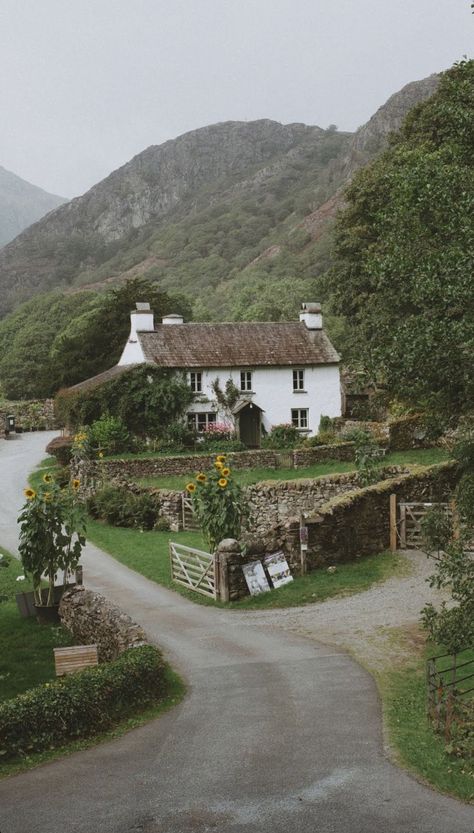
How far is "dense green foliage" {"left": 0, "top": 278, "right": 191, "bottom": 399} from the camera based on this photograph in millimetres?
58938

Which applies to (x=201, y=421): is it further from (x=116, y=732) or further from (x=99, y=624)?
(x=116, y=732)

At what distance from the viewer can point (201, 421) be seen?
150ft

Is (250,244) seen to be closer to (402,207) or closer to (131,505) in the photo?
(131,505)

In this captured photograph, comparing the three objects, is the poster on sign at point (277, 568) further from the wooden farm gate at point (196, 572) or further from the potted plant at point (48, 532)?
the potted plant at point (48, 532)

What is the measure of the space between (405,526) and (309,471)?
12.5m

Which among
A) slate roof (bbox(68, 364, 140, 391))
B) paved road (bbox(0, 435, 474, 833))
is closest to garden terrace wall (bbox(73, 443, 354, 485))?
slate roof (bbox(68, 364, 140, 391))

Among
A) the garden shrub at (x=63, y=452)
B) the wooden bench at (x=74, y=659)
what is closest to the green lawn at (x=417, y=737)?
the wooden bench at (x=74, y=659)

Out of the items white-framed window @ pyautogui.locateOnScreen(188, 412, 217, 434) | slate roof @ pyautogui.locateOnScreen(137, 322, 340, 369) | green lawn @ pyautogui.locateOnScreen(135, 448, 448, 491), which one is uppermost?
slate roof @ pyautogui.locateOnScreen(137, 322, 340, 369)

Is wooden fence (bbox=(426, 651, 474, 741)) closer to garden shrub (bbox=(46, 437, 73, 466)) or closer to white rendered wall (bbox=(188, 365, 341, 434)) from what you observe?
garden shrub (bbox=(46, 437, 73, 466))

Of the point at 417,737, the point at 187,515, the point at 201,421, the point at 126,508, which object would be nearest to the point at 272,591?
the point at 187,515

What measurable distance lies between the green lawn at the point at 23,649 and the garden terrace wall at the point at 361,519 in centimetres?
745

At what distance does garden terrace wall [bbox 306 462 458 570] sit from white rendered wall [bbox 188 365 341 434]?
2201 cm

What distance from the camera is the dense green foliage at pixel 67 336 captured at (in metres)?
58.9

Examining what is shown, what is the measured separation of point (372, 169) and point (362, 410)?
14.6m
